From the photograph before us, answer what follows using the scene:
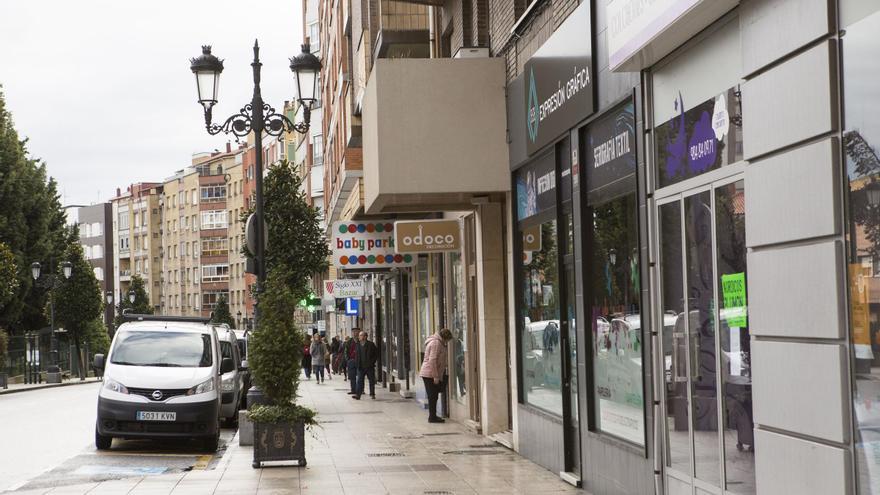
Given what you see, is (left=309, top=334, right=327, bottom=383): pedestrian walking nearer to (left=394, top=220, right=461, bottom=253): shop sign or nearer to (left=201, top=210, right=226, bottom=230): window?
(left=394, top=220, right=461, bottom=253): shop sign

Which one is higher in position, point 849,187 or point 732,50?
point 732,50

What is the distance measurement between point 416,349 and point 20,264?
31.3m

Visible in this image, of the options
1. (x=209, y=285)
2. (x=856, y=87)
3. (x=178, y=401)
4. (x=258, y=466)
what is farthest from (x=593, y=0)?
(x=209, y=285)

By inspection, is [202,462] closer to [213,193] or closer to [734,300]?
[734,300]

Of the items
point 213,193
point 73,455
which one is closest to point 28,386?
point 73,455

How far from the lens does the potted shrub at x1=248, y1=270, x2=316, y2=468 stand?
48.7 ft

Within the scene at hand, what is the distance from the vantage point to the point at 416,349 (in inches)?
1187

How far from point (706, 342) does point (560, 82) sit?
15.2 feet

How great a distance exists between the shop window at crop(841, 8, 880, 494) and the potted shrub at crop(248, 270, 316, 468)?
955 centimetres

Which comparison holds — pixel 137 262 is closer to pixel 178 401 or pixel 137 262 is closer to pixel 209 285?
pixel 209 285

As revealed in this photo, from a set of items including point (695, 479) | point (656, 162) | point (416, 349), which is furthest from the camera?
point (416, 349)

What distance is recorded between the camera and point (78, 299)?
218 feet

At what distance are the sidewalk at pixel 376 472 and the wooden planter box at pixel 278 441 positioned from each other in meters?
0.17

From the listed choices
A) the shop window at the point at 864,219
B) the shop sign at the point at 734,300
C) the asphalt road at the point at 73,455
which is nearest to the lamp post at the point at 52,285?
the asphalt road at the point at 73,455
